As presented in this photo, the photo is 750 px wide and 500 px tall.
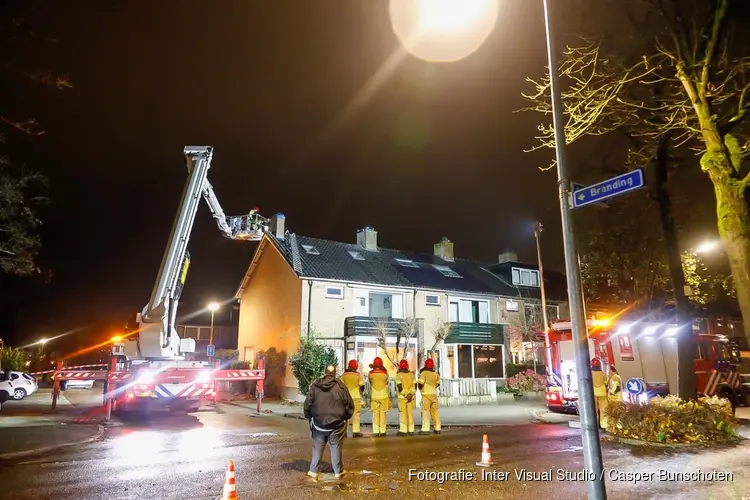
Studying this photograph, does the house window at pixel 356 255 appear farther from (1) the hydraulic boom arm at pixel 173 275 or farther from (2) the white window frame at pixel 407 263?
(1) the hydraulic boom arm at pixel 173 275

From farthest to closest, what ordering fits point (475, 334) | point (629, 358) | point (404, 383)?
point (475, 334)
point (629, 358)
point (404, 383)

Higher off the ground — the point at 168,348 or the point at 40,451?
the point at 168,348

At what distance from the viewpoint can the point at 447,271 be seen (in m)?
31.9

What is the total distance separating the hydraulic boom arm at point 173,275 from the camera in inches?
544

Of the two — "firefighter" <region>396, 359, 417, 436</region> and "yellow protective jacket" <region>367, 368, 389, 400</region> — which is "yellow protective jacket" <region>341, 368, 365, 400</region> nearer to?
"yellow protective jacket" <region>367, 368, 389, 400</region>

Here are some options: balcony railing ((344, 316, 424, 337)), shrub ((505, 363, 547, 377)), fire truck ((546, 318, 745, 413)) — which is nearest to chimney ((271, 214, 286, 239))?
balcony railing ((344, 316, 424, 337))

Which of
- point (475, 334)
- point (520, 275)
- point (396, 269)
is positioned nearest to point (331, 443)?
point (475, 334)

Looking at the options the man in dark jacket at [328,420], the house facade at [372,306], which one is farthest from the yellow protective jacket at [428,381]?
the house facade at [372,306]

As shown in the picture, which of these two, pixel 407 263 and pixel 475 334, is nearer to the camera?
pixel 475 334

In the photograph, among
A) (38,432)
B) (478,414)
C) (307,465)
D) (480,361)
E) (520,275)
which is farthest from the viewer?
(520,275)

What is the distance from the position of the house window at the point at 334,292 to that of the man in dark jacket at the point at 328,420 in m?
17.2

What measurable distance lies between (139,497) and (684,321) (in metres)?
12.4

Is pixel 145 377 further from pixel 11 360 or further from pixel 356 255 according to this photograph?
pixel 11 360

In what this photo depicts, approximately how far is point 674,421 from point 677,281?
13.8ft
